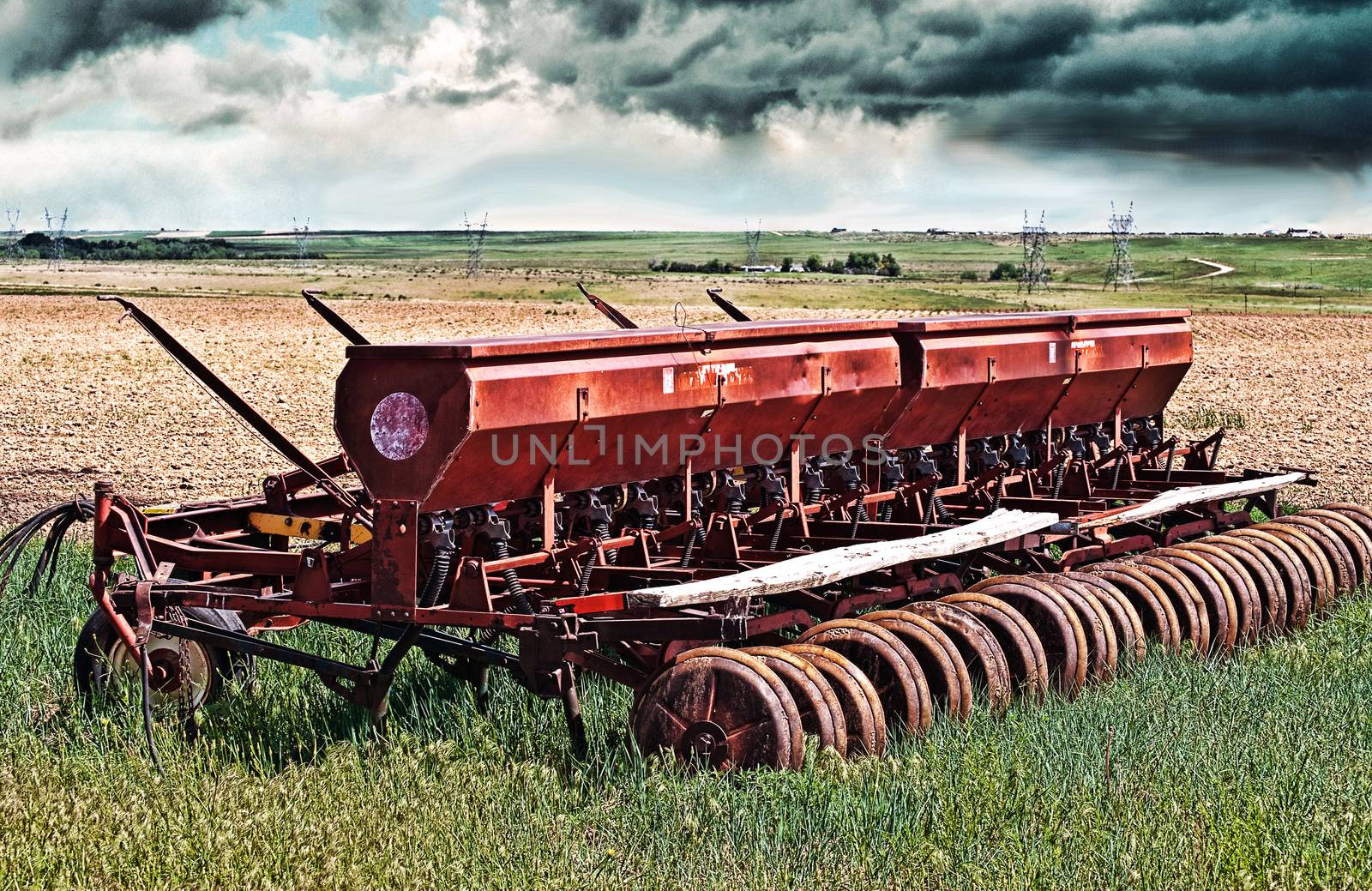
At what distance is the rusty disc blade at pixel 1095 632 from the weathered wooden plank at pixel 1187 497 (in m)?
1.15

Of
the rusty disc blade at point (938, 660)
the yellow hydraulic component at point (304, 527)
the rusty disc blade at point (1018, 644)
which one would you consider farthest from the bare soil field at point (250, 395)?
the rusty disc blade at point (938, 660)

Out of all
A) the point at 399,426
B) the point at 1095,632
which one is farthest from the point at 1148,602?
the point at 399,426

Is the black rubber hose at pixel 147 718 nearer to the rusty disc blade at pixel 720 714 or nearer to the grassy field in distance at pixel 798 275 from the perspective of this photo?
the rusty disc blade at pixel 720 714

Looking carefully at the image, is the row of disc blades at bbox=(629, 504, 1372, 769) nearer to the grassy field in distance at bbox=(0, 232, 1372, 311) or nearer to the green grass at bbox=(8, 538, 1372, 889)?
the green grass at bbox=(8, 538, 1372, 889)

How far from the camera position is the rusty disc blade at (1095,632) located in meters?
8.27

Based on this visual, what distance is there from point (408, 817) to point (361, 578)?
81.1 inches

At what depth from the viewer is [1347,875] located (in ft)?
18.2

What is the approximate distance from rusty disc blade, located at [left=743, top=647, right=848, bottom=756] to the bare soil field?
7.05m

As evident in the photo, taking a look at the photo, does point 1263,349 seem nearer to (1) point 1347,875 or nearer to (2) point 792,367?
(2) point 792,367

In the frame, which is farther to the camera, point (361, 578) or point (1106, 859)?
point (361, 578)

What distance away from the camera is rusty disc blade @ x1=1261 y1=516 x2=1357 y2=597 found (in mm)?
10906

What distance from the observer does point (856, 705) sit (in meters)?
6.75

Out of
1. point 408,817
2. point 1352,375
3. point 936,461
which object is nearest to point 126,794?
point 408,817

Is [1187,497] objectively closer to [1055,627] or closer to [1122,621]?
→ [1122,621]
